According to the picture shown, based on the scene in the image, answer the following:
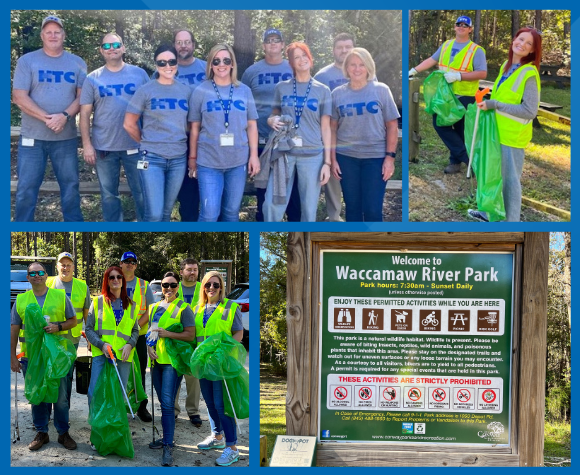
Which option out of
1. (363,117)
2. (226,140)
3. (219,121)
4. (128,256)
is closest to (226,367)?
(128,256)

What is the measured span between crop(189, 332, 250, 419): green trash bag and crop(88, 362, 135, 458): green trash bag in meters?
0.60

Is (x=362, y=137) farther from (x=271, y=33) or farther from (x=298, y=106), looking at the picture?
(x=271, y=33)

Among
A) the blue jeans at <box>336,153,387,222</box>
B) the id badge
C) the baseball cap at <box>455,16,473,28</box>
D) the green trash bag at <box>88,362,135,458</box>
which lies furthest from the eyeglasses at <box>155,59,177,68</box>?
the green trash bag at <box>88,362,135,458</box>

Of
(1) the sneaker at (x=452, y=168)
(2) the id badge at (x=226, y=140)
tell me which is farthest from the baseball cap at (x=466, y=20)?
(2) the id badge at (x=226, y=140)

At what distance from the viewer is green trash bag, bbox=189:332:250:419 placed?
19.2 ft

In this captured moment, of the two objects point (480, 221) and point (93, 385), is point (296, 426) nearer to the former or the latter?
point (93, 385)

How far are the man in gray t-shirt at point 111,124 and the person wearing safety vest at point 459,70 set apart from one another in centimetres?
203

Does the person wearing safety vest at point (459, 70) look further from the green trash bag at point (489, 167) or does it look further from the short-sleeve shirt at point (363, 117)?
the short-sleeve shirt at point (363, 117)

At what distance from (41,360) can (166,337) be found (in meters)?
0.93

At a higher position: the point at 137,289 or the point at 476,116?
the point at 476,116

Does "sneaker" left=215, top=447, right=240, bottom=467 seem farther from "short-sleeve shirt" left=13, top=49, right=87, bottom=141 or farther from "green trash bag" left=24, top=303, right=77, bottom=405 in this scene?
"short-sleeve shirt" left=13, top=49, right=87, bottom=141

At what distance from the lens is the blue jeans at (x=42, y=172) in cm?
605

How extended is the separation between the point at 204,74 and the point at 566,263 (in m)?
3.09

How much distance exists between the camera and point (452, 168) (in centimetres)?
614
